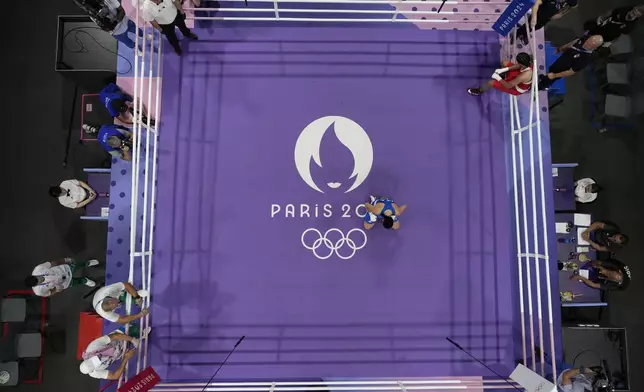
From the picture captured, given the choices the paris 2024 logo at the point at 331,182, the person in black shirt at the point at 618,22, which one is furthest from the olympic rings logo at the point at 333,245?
the person in black shirt at the point at 618,22

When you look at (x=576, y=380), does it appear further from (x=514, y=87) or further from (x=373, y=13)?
(x=373, y=13)

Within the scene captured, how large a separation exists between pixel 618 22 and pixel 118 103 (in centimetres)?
637

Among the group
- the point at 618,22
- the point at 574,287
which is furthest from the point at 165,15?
the point at 574,287

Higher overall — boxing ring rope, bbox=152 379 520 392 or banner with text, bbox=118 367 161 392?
banner with text, bbox=118 367 161 392

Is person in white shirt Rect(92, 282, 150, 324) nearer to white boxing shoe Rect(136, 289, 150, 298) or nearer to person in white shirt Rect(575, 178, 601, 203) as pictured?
white boxing shoe Rect(136, 289, 150, 298)

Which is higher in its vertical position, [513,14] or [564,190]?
[513,14]

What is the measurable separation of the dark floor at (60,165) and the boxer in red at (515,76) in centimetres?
172

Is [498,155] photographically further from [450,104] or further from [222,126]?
[222,126]

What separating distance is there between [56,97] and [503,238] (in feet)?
22.4

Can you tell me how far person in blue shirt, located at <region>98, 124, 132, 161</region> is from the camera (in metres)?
4.99

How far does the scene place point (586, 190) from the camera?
5.60 meters

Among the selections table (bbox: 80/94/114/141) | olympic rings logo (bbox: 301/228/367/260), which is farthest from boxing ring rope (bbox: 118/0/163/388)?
olympic rings logo (bbox: 301/228/367/260)

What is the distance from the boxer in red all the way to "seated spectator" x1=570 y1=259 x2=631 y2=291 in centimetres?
250

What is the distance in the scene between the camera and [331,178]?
550cm
